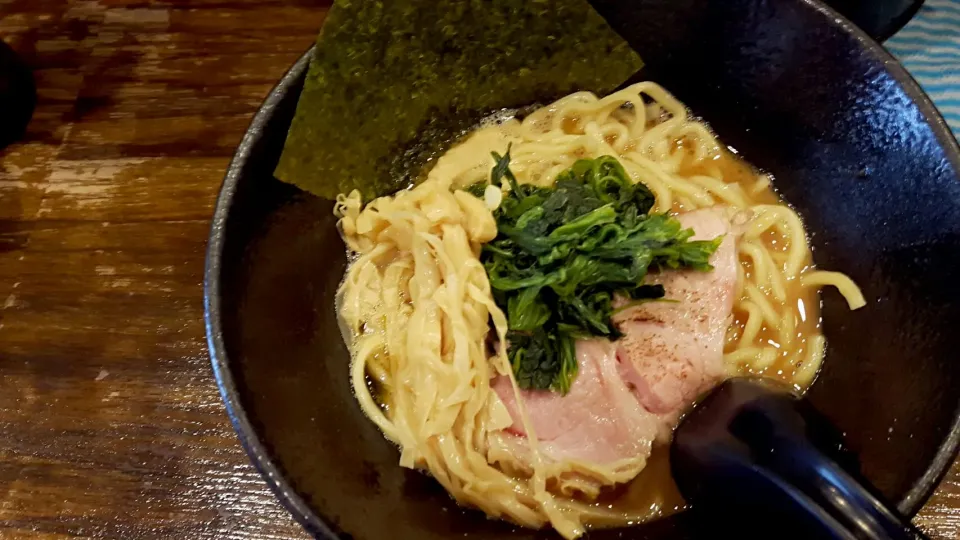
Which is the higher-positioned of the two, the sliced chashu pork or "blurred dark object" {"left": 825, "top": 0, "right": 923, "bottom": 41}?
"blurred dark object" {"left": 825, "top": 0, "right": 923, "bottom": 41}

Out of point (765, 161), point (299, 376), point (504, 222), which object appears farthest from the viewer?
point (765, 161)

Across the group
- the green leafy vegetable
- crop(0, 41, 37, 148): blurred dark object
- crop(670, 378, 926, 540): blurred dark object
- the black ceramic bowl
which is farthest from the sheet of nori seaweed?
crop(0, 41, 37, 148): blurred dark object

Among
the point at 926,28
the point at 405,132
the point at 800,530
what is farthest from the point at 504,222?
the point at 926,28

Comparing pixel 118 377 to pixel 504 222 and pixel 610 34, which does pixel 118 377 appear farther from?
pixel 610 34

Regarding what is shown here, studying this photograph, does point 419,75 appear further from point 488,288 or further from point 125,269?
point 125,269

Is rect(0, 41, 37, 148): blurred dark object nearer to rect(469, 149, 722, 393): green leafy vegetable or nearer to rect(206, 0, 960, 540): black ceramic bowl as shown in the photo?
rect(206, 0, 960, 540): black ceramic bowl

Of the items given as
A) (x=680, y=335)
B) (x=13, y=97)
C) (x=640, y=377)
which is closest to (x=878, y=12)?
(x=680, y=335)

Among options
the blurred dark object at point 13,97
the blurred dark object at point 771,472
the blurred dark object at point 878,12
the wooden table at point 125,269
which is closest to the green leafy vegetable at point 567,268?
the blurred dark object at point 771,472
